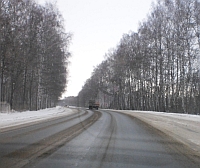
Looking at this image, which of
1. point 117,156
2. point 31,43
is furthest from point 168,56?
point 117,156

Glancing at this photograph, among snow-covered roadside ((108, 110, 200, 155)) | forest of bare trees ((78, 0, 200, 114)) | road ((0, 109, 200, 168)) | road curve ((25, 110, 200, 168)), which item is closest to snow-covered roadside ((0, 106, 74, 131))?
road ((0, 109, 200, 168))

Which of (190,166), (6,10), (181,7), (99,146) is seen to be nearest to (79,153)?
(99,146)

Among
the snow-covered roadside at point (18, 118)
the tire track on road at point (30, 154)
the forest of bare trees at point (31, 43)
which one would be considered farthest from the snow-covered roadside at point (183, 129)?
the forest of bare trees at point (31, 43)

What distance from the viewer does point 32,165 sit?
6133 millimetres

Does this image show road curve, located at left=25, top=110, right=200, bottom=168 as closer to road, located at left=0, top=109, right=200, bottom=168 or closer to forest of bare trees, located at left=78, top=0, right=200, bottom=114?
road, located at left=0, top=109, right=200, bottom=168

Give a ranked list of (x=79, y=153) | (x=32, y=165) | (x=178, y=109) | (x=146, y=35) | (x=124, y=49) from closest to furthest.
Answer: (x=32, y=165)
(x=79, y=153)
(x=178, y=109)
(x=146, y=35)
(x=124, y=49)

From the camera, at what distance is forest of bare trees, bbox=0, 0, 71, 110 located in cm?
2928

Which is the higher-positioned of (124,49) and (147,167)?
→ (124,49)

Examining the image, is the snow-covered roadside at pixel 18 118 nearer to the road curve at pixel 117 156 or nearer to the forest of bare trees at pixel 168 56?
the road curve at pixel 117 156

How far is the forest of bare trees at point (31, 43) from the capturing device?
29281 mm

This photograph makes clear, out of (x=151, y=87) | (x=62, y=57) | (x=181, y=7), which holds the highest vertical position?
(x=181, y=7)

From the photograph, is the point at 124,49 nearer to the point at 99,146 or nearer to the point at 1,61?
the point at 1,61

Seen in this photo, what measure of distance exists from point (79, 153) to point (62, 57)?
33.8m

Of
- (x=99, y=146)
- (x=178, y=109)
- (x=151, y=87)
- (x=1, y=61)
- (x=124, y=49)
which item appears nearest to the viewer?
(x=99, y=146)
